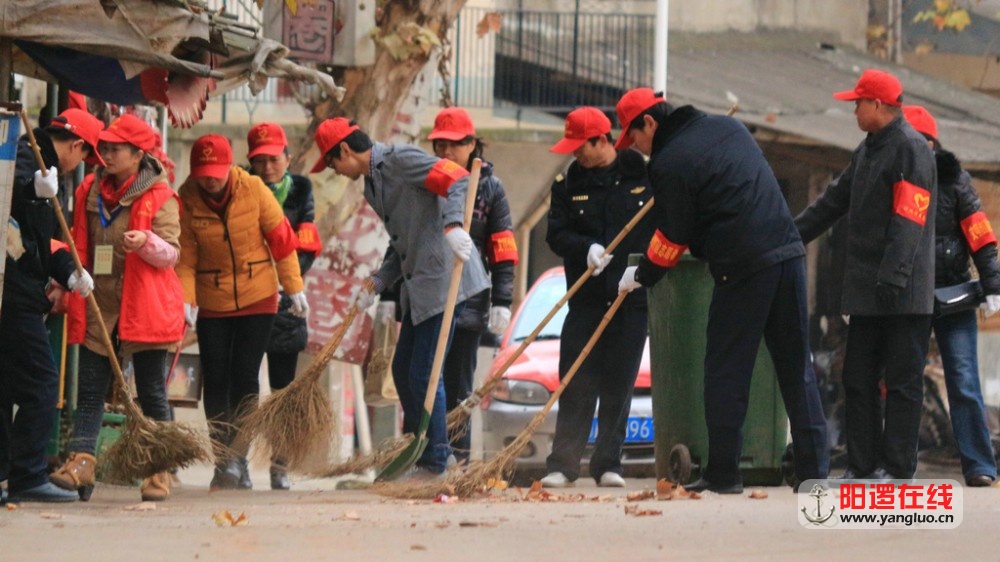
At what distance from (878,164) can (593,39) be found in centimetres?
1478

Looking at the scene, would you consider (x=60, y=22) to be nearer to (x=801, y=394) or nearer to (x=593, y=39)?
(x=801, y=394)

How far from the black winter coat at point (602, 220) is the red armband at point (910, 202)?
1.58 meters

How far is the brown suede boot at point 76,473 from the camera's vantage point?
27.9ft

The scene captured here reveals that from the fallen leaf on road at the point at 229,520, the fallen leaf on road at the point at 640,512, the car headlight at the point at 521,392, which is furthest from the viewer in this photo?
the car headlight at the point at 521,392

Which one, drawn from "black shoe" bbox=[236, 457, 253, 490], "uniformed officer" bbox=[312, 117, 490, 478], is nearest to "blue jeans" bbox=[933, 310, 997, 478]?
"uniformed officer" bbox=[312, 117, 490, 478]

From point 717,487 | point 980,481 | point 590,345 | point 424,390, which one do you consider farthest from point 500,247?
point 980,481

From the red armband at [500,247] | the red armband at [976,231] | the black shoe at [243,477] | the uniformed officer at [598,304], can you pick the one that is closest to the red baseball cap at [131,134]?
the black shoe at [243,477]

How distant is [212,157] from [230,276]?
605 mm

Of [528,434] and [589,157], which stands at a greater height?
[589,157]

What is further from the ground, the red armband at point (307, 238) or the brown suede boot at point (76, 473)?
the red armband at point (307, 238)

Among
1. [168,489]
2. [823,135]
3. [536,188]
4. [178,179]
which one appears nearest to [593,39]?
[536,188]

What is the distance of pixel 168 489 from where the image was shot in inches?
350

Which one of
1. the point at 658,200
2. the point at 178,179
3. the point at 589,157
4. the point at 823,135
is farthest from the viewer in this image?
the point at 178,179

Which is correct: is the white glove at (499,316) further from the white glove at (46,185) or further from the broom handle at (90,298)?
the white glove at (46,185)
